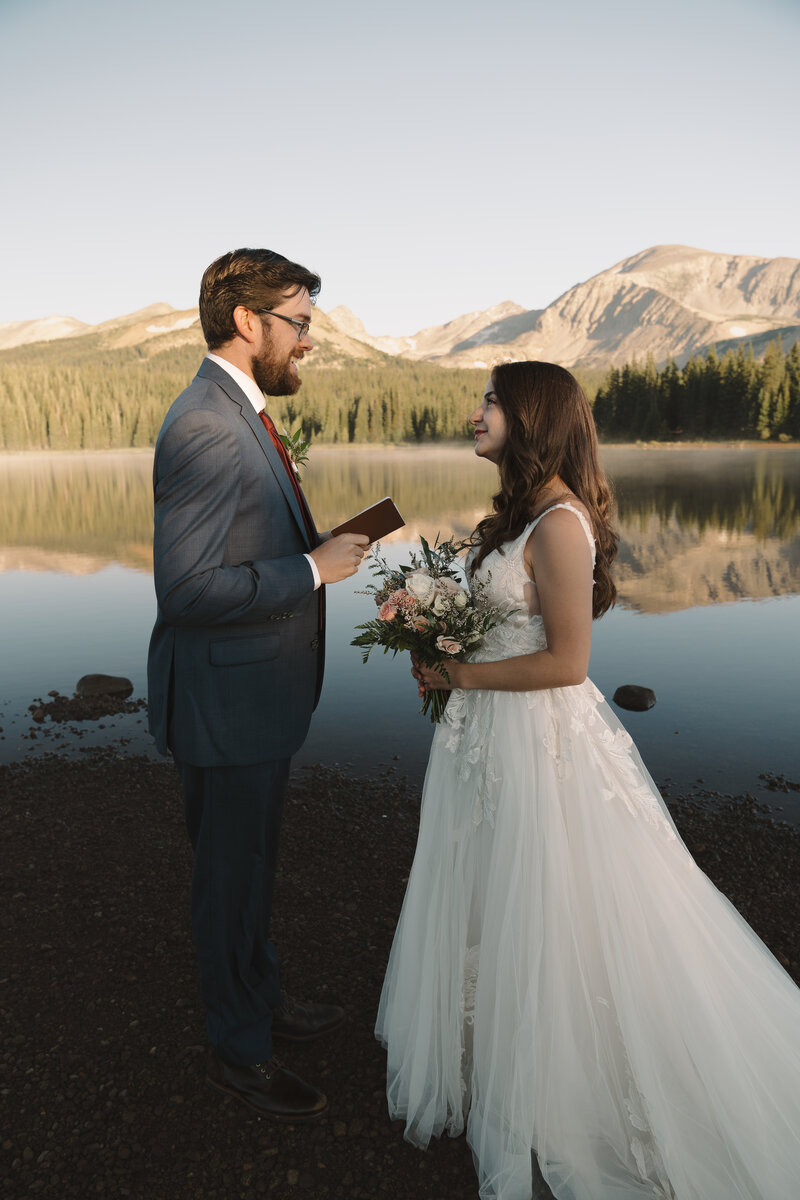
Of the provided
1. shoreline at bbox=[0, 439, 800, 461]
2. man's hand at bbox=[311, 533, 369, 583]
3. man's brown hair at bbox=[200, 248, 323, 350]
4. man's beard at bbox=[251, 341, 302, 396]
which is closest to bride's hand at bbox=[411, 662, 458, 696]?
man's hand at bbox=[311, 533, 369, 583]

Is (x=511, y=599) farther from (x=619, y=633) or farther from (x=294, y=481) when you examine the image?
(x=619, y=633)

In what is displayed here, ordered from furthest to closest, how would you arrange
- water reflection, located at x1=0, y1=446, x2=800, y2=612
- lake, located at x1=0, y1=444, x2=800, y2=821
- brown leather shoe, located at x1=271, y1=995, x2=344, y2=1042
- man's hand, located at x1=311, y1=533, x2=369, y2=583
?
water reflection, located at x1=0, y1=446, x2=800, y2=612, lake, located at x1=0, y1=444, x2=800, y2=821, brown leather shoe, located at x1=271, y1=995, x2=344, y2=1042, man's hand, located at x1=311, y1=533, x2=369, y2=583

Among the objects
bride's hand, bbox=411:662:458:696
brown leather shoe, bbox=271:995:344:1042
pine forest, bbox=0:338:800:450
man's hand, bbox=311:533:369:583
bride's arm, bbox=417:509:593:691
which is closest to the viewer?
bride's arm, bbox=417:509:593:691

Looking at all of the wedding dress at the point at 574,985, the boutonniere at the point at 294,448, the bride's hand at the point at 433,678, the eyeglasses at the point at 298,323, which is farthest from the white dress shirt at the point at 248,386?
the wedding dress at the point at 574,985

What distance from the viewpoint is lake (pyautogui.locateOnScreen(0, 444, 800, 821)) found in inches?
362

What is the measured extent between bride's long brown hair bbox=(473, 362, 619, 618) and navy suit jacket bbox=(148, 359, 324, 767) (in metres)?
0.93

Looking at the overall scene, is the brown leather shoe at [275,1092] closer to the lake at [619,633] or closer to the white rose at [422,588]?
the white rose at [422,588]

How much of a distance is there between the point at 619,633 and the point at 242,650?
1290cm

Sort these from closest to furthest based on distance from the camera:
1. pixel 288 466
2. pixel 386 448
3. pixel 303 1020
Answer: pixel 288 466
pixel 303 1020
pixel 386 448

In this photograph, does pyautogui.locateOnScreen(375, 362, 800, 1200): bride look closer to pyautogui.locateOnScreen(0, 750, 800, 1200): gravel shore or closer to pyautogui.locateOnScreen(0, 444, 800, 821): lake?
pyautogui.locateOnScreen(0, 750, 800, 1200): gravel shore

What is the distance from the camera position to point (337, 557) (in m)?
3.30

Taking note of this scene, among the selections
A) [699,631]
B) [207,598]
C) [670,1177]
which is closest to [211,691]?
[207,598]

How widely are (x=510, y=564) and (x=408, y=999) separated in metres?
1.99

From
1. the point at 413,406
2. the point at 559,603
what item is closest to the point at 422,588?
the point at 559,603
